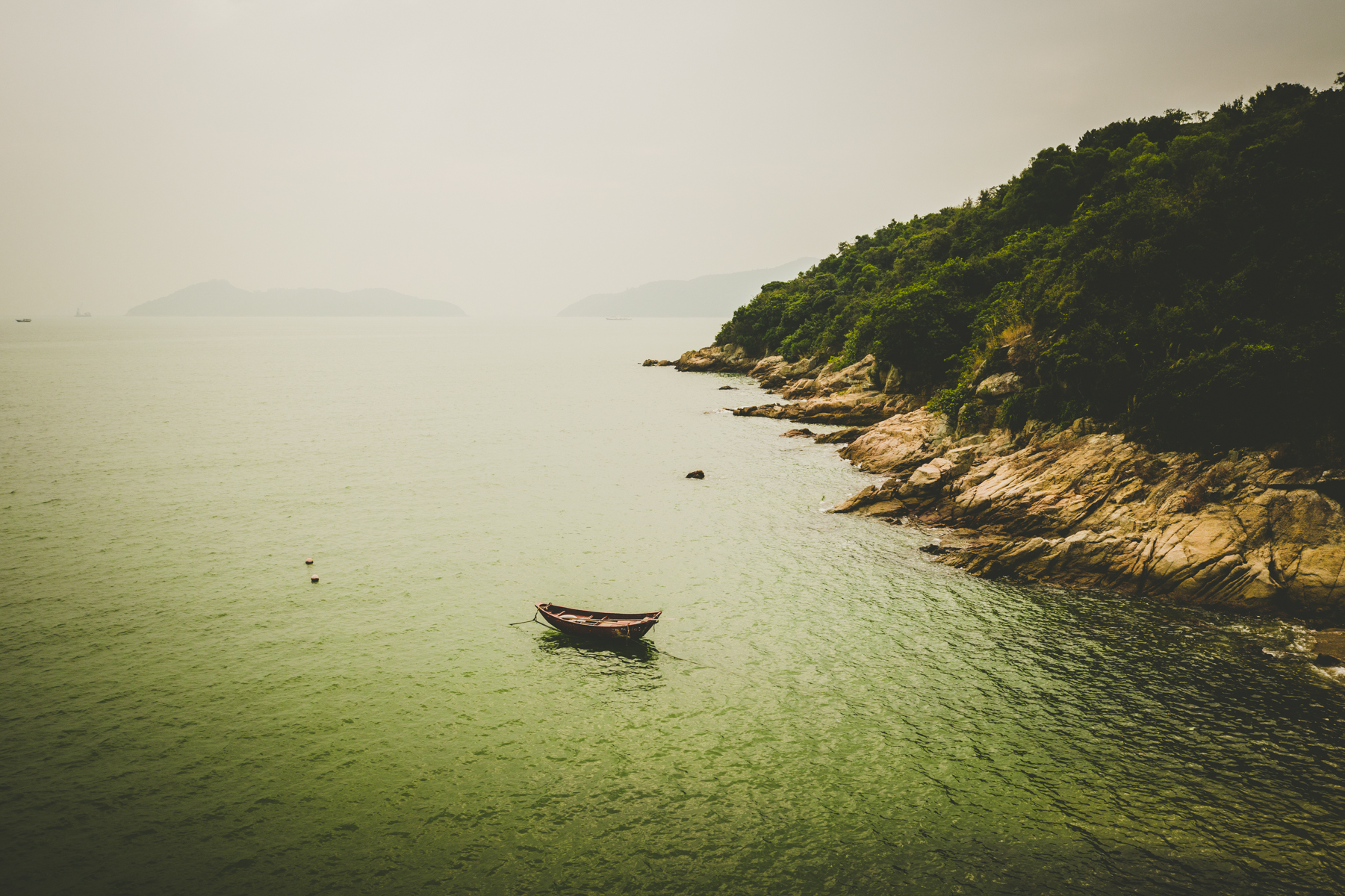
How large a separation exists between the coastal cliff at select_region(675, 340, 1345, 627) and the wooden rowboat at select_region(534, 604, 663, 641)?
707 inches

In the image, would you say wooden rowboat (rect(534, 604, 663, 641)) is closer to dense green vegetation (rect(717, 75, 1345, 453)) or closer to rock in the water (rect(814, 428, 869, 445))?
dense green vegetation (rect(717, 75, 1345, 453))

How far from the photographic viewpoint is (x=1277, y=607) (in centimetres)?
2741

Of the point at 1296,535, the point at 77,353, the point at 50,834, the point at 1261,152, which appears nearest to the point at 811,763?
the point at 50,834

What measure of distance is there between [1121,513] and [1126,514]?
10.7 inches

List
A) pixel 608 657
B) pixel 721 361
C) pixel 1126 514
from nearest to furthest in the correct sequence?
pixel 608 657 < pixel 1126 514 < pixel 721 361

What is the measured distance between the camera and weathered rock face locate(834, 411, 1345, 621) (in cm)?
2770

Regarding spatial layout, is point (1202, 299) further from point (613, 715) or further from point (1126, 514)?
point (613, 715)

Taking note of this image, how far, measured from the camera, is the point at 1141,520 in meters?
32.4

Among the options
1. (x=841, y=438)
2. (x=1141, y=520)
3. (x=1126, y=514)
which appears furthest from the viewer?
(x=841, y=438)

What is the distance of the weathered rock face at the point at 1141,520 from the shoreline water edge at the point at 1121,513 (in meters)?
0.06

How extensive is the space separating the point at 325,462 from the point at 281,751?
42446mm

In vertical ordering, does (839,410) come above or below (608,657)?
above

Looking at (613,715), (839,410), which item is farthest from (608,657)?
Result: (839,410)

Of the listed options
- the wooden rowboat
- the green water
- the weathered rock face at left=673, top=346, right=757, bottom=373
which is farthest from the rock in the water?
the weathered rock face at left=673, top=346, right=757, bottom=373
